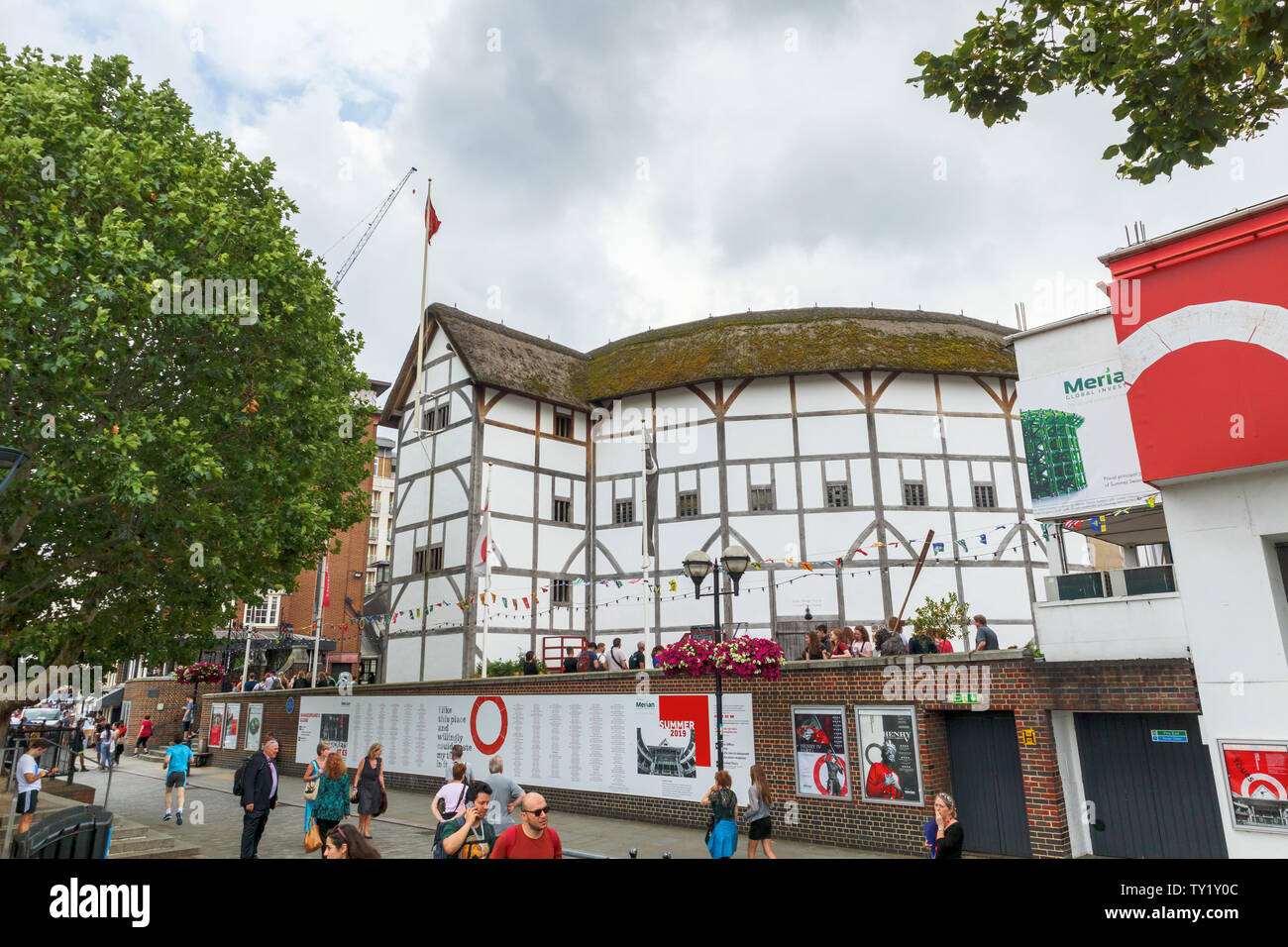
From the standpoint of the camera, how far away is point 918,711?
43.0 feet

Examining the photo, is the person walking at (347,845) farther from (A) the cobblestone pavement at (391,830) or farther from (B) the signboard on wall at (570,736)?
(B) the signboard on wall at (570,736)

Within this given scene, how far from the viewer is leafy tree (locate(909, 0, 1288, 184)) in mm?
7504

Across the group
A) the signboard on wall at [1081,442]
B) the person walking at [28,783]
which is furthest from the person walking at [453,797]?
the signboard on wall at [1081,442]

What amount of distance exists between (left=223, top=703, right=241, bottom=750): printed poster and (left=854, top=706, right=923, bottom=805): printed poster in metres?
25.0

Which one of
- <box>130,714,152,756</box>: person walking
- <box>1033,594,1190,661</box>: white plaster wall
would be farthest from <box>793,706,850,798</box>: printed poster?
<box>130,714,152,756</box>: person walking

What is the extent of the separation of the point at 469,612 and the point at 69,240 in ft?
54.4

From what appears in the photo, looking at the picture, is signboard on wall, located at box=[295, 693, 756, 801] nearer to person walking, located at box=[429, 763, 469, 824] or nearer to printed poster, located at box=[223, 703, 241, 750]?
person walking, located at box=[429, 763, 469, 824]

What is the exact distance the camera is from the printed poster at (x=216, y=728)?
1195 inches

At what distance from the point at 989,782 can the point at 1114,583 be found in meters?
3.83

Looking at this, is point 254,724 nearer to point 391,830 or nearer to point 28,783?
point 391,830

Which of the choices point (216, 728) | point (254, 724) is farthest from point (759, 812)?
point (216, 728)

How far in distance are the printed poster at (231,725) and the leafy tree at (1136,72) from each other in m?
30.9
